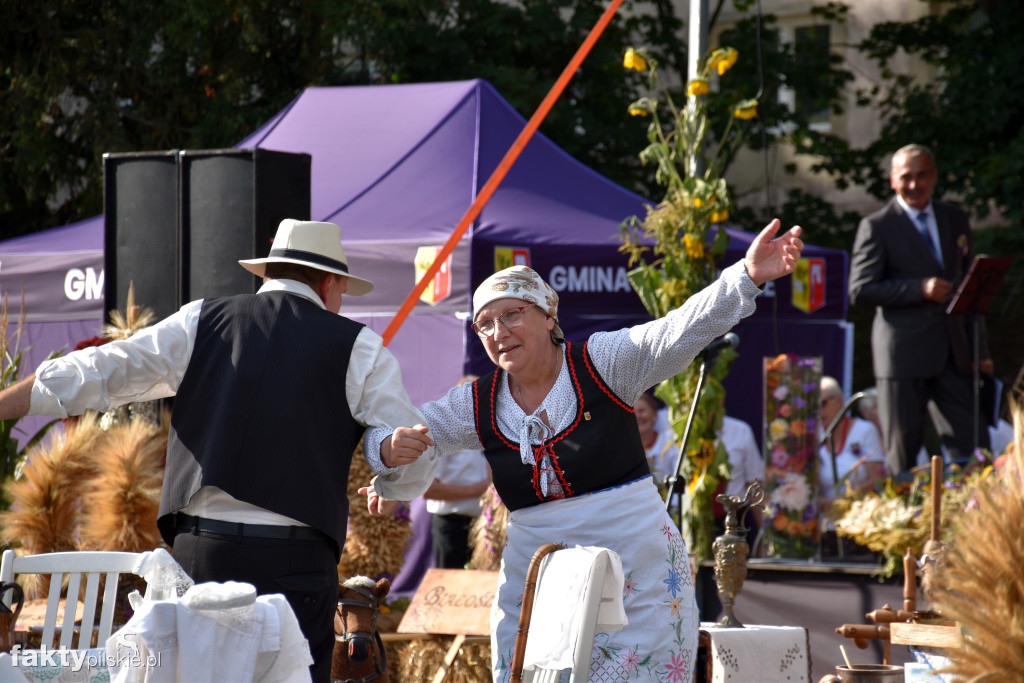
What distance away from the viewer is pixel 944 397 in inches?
215

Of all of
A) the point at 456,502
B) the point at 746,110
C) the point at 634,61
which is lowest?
the point at 456,502

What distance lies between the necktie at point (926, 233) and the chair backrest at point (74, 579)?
12.6ft

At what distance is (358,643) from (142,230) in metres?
2.01

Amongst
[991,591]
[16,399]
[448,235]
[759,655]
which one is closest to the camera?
[991,591]

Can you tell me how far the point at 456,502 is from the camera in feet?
20.1

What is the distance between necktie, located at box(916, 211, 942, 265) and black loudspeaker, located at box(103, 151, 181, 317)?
3.32m

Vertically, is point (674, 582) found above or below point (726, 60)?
below

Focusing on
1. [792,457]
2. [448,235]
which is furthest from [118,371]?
[448,235]

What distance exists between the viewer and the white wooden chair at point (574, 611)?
2.29 meters

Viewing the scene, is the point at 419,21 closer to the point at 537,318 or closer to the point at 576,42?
the point at 576,42

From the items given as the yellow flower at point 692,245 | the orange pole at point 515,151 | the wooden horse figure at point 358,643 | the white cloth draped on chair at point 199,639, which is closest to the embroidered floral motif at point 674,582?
the white cloth draped on chair at point 199,639

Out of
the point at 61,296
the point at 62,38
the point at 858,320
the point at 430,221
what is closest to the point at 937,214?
the point at 430,221

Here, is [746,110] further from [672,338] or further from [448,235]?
[672,338]

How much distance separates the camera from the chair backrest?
122 inches
